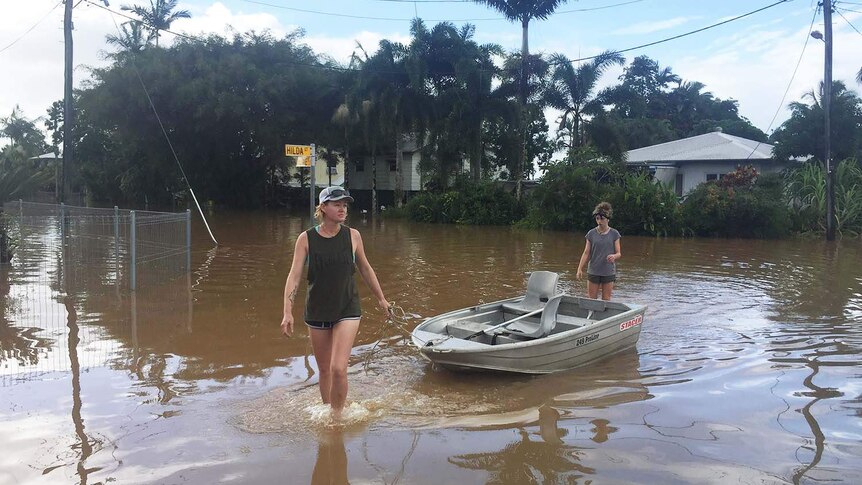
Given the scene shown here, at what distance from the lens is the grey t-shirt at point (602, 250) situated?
8.80m

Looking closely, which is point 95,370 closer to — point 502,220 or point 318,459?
point 318,459

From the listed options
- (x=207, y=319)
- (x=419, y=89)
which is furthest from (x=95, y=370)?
(x=419, y=89)

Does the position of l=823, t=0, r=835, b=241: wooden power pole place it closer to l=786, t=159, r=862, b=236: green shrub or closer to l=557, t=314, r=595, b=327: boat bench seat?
l=786, t=159, r=862, b=236: green shrub

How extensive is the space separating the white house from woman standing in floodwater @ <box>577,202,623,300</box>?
67.3ft

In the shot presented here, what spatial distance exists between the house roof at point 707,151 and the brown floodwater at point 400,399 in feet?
62.9

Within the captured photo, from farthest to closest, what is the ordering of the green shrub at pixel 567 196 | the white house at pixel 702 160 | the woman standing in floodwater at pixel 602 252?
the white house at pixel 702 160
the green shrub at pixel 567 196
the woman standing in floodwater at pixel 602 252

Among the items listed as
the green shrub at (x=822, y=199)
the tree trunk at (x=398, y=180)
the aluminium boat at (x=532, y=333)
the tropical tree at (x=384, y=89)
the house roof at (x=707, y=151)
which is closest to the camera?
the aluminium boat at (x=532, y=333)

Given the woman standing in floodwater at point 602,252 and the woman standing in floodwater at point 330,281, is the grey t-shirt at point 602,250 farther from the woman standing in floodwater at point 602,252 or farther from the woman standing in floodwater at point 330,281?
the woman standing in floodwater at point 330,281

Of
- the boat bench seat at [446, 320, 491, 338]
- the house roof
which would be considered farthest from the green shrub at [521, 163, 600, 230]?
the boat bench seat at [446, 320, 491, 338]

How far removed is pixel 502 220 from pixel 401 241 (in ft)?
33.9

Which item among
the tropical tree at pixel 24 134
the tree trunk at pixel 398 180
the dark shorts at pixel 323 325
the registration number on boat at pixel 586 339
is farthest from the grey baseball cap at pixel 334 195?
the tropical tree at pixel 24 134

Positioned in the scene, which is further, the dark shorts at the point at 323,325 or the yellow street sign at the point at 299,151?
the yellow street sign at the point at 299,151

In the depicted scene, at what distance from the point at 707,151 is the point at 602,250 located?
25.1 meters

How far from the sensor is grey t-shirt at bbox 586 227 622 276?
880 cm
